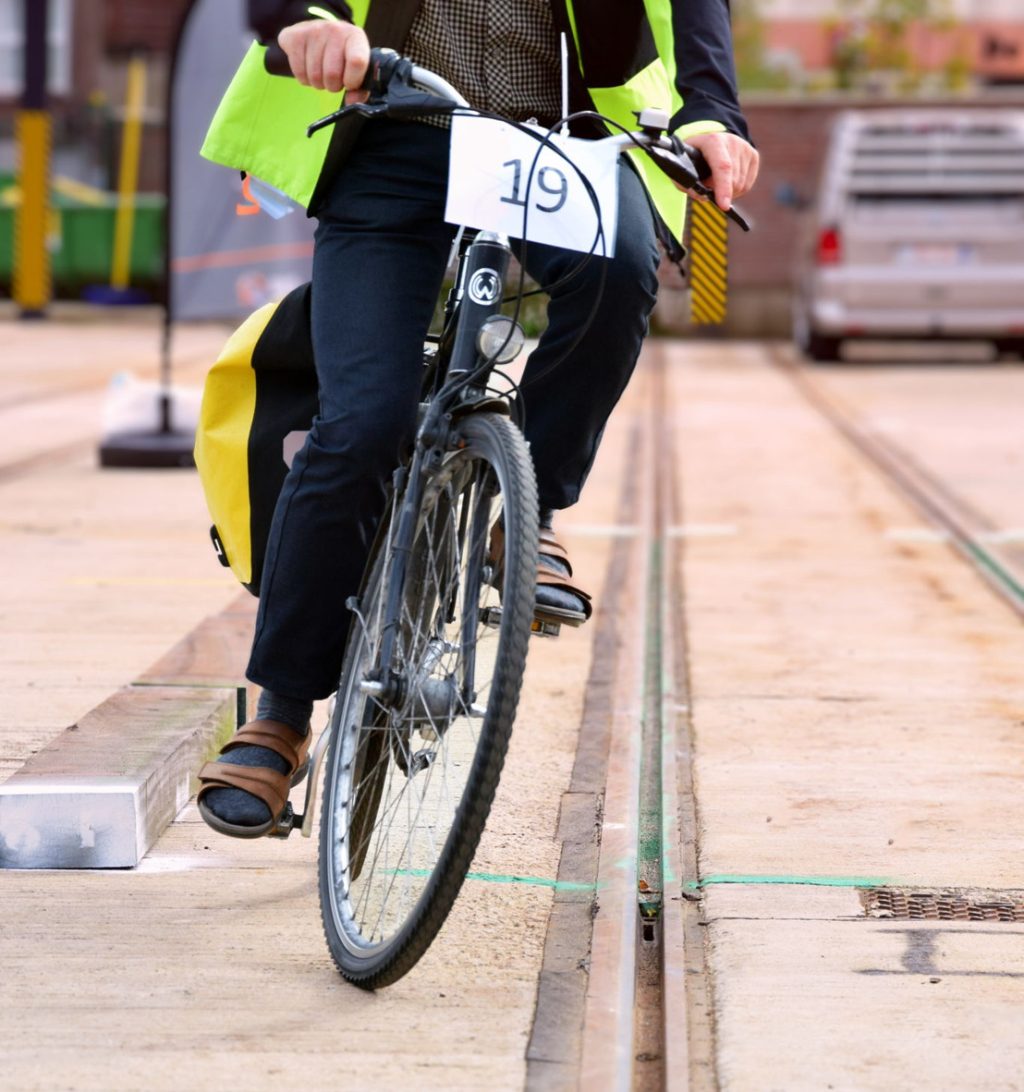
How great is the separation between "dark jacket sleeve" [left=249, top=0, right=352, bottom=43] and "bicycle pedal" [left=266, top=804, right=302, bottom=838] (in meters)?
1.07

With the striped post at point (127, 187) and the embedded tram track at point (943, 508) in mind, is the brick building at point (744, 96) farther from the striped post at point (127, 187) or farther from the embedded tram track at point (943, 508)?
the embedded tram track at point (943, 508)

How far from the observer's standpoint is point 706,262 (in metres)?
3.38

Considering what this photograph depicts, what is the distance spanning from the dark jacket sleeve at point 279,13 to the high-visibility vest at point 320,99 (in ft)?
0.23

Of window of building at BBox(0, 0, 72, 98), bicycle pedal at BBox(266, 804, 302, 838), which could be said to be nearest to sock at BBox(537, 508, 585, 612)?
bicycle pedal at BBox(266, 804, 302, 838)

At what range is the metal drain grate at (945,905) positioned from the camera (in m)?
3.13

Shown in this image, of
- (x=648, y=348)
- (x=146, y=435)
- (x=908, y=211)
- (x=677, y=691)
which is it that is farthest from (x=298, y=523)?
(x=648, y=348)

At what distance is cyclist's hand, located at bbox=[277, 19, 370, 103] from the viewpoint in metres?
2.67

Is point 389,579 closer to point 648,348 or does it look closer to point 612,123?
point 612,123

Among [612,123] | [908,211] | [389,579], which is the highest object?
[612,123]

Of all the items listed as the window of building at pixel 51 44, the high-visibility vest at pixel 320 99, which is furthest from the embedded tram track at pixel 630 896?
the window of building at pixel 51 44

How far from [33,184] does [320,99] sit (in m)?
24.4

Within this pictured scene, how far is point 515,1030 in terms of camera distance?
2.59 metres

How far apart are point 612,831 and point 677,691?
52.2 inches

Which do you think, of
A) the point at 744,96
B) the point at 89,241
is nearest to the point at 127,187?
the point at 89,241
